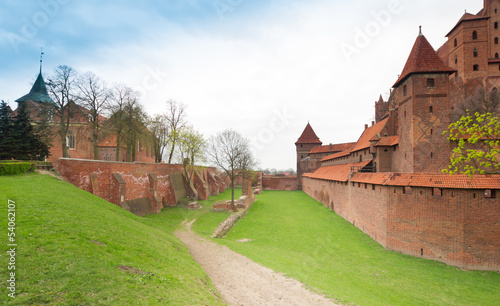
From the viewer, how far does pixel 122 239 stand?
812 centimetres

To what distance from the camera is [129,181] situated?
20562 mm

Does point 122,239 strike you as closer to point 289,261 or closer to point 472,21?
point 289,261

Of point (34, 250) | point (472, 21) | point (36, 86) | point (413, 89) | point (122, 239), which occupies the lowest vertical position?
point (122, 239)

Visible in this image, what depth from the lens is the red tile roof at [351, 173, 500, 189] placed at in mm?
12000

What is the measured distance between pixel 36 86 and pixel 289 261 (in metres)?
38.5

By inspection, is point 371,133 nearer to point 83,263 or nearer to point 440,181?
point 440,181

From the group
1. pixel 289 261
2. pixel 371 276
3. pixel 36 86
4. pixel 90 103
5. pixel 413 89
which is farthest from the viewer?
pixel 36 86

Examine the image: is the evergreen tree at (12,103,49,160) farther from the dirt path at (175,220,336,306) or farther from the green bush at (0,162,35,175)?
the dirt path at (175,220,336,306)

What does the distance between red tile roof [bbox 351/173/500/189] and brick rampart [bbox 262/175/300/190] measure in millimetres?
38681

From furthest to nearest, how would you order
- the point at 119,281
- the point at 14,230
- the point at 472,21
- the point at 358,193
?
the point at 472,21 → the point at 358,193 → the point at 14,230 → the point at 119,281

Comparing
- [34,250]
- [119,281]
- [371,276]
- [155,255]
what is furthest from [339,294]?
[34,250]

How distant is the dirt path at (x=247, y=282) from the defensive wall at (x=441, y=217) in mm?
8746

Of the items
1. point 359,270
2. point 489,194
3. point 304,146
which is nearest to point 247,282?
point 359,270

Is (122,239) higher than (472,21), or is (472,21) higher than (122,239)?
(472,21)
